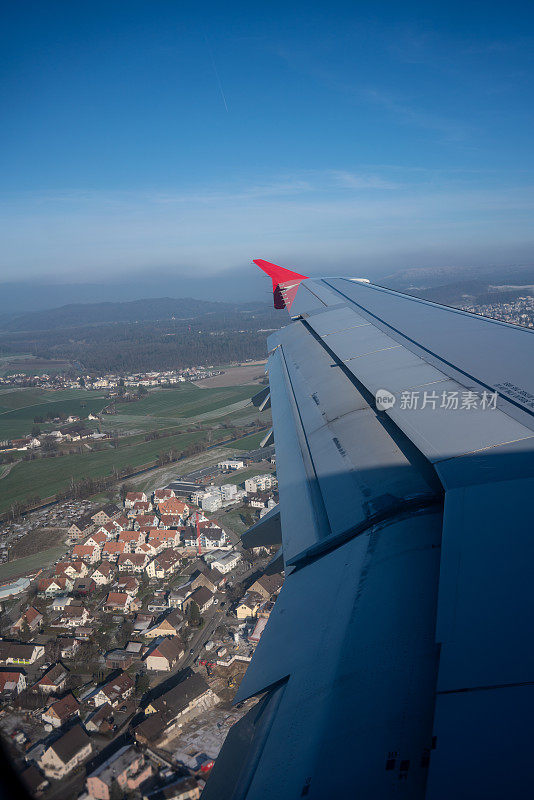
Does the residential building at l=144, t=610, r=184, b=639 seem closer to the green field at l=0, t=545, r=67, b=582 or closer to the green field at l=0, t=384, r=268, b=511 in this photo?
the green field at l=0, t=545, r=67, b=582

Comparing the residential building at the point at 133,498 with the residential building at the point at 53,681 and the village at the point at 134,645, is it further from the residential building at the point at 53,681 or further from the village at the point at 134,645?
the residential building at the point at 53,681

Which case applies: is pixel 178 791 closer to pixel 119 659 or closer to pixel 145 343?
pixel 119 659

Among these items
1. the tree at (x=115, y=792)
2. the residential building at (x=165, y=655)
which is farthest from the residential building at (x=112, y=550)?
the tree at (x=115, y=792)

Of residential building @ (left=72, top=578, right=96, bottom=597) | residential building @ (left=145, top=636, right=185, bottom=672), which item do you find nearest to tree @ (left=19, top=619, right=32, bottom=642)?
residential building @ (left=72, top=578, right=96, bottom=597)

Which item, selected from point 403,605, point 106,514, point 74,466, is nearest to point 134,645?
point 106,514

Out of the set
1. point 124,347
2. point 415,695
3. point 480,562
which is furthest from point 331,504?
point 124,347
